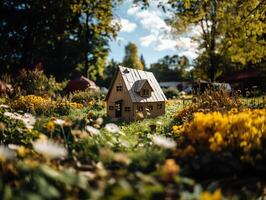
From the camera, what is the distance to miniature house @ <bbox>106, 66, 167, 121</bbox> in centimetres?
1198

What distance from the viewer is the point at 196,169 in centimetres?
417

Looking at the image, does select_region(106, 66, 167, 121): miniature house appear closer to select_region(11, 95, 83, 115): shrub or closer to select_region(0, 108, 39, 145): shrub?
select_region(11, 95, 83, 115): shrub

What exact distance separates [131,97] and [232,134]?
7.24 meters

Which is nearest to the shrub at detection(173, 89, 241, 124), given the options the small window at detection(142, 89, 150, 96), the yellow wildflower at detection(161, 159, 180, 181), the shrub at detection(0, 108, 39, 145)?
the small window at detection(142, 89, 150, 96)

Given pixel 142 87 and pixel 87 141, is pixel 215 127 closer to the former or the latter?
pixel 87 141

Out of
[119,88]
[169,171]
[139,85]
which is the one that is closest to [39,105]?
[119,88]

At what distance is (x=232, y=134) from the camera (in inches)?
186

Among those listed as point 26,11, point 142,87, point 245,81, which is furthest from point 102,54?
point 142,87

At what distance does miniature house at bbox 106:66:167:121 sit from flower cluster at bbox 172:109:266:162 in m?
6.90

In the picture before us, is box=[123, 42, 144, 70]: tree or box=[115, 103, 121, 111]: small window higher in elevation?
box=[123, 42, 144, 70]: tree

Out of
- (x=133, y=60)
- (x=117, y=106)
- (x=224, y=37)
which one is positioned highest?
(x=133, y=60)

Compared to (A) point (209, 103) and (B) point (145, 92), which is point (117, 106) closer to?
(B) point (145, 92)

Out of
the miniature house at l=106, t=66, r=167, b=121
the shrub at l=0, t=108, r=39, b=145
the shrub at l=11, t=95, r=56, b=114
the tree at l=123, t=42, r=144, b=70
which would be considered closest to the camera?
the shrub at l=0, t=108, r=39, b=145

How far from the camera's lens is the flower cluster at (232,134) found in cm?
443
